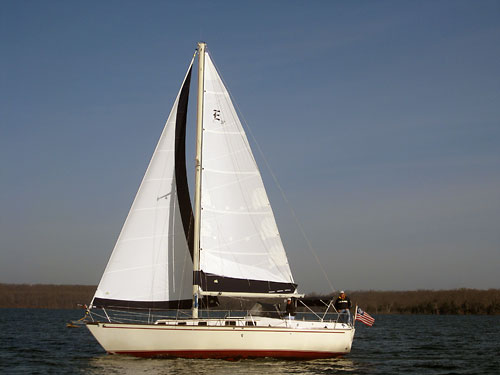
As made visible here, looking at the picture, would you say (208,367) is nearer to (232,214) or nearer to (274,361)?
(274,361)

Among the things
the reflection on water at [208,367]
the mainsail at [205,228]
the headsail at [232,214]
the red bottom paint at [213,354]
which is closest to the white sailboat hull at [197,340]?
the red bottom paint at [213,354]

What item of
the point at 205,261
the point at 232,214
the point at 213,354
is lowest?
the point at 213,354

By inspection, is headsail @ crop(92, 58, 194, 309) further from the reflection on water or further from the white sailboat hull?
the reflection on water

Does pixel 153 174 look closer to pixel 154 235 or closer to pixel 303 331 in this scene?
pixel 154 235

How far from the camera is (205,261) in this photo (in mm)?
22312

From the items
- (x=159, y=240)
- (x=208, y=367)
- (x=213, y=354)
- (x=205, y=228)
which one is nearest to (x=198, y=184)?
(x=205, y=228)

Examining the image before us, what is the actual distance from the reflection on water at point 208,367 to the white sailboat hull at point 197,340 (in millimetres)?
291

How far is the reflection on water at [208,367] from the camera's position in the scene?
1941cm

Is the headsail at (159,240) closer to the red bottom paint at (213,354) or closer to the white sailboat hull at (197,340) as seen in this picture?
the white sailboat hull at (197,340)

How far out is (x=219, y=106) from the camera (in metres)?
23.4

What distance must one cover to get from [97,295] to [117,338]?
173 centimetres

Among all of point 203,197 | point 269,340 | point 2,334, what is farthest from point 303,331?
point 2,334

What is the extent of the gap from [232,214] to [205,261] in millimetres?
2104

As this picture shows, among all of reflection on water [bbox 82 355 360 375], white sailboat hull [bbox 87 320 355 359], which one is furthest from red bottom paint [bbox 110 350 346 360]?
reflection on water [bbox 82 355 360 375]
